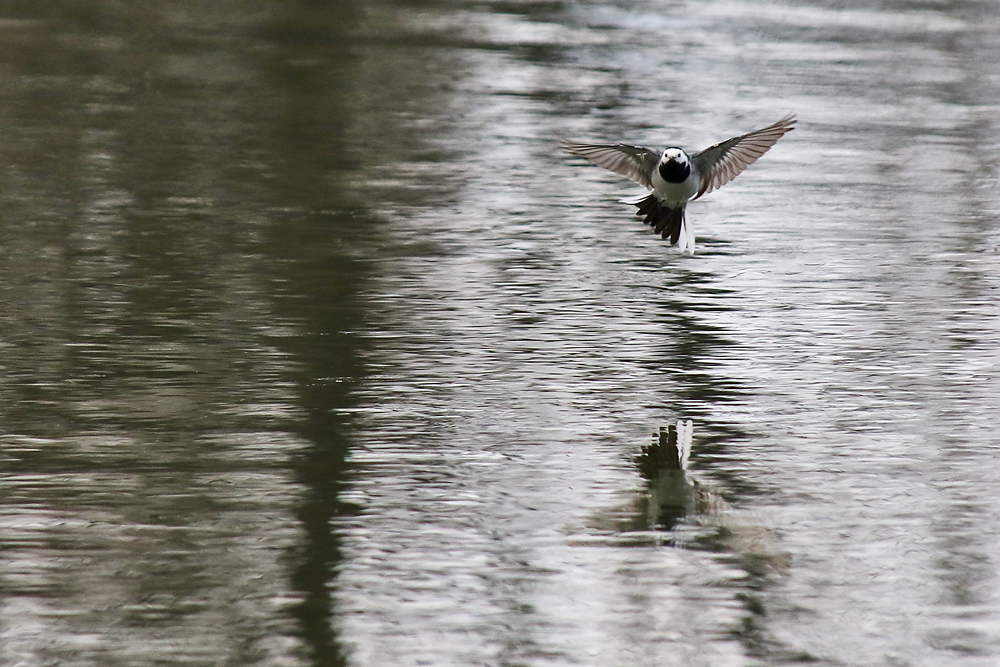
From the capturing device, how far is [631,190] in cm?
922

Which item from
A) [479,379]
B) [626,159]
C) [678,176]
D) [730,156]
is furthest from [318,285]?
[730,156]

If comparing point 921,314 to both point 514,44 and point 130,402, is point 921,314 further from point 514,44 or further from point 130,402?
point 514,44

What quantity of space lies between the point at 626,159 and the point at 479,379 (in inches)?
52.7

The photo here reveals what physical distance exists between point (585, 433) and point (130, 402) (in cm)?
156

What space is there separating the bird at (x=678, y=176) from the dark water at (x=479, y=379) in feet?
1.38

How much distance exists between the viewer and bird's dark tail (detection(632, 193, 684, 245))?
670 cm

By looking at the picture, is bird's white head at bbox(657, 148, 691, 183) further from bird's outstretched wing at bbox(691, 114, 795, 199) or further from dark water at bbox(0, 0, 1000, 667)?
dark water at bbox(0, 0, 1000, 667)

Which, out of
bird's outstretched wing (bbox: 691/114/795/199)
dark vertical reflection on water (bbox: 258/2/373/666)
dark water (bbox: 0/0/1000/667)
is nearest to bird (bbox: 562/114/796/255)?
bird's outstretched wing (bbox: 691/114/795/199)

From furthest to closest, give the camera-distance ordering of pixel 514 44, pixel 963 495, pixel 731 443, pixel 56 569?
pixel 514 44 < pixel 731 443 < pixel 963 495 < pixel 56 569

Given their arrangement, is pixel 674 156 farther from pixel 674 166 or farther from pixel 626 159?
pixel 626 159

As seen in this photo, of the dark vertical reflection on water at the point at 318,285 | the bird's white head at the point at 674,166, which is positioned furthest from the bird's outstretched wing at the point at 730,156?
the dark vertical reflection on water at the point at 318,285

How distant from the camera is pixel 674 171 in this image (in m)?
6.41

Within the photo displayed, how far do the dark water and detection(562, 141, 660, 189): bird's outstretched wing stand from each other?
1.90 ft

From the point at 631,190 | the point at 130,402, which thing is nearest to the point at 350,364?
the point at 130,402
